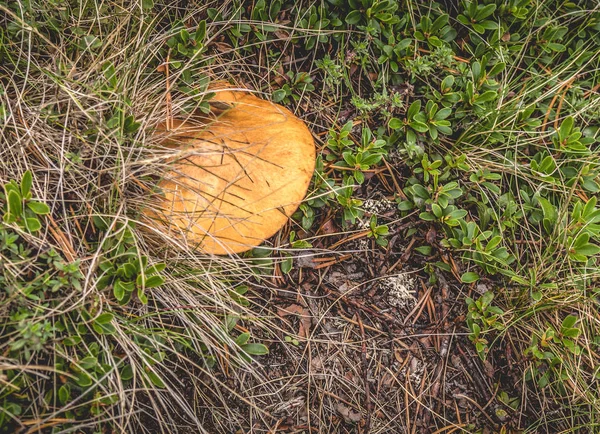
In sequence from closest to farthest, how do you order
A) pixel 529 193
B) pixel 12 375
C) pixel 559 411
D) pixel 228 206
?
pixel 12 375, pixel 228 206, pixel 559 411, pixel 529 193

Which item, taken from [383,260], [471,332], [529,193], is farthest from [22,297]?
[529,193]

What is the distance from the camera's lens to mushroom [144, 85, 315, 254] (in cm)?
195

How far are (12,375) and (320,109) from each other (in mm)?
1704

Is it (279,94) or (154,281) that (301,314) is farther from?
(279,94)

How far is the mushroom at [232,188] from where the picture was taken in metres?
1.95

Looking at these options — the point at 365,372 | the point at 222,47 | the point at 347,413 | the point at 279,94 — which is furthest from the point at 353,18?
the point at 347,413

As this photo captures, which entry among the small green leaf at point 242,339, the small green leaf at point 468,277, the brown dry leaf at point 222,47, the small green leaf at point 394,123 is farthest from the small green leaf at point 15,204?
the small green leaf at point 468,277

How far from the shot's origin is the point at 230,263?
2.07 metres

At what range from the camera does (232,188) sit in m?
1.97

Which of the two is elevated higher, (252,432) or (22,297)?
(22,297)

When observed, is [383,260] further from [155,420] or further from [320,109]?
[155,420]

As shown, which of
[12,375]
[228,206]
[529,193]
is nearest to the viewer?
[12,375]

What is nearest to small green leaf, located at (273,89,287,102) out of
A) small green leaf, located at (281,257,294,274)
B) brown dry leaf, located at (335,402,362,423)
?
small green leaf, located at (281,257,294,274)

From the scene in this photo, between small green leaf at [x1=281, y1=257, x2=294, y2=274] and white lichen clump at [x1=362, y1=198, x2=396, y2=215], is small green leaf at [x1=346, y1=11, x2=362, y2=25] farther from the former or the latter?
small green leaf at [x1=281, y1=257, x2=294, y2=274]
